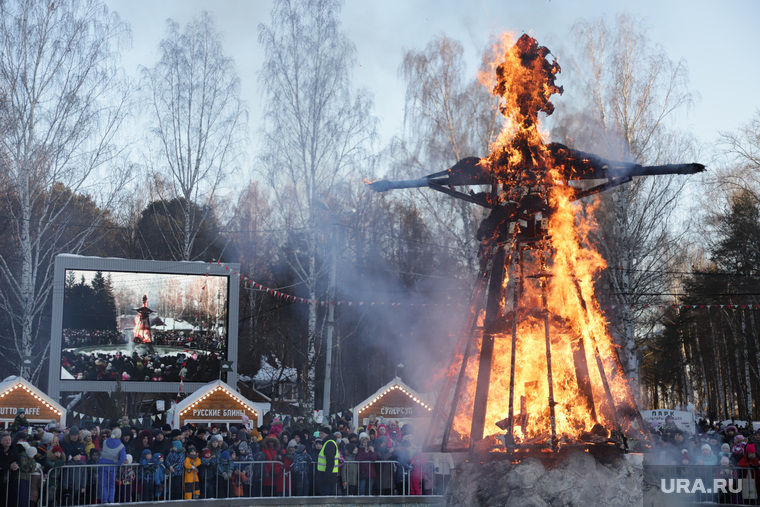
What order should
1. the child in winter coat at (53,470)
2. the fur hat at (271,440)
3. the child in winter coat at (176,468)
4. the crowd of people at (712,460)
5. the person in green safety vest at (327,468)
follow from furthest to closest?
the fur hat at (271,440) < the person in green safety vest at (327,468) < the crowd of people at (712,460) < the child in winter coat at (176,468) < the child in winter coat at (53,470)

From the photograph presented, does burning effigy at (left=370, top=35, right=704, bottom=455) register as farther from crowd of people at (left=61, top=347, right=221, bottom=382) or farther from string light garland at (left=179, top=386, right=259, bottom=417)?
crowd of people at (left=61, top=347, right=221, bottom=382)

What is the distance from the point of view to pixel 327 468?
14109 millimetres

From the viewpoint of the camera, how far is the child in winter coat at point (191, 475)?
44.5 ft

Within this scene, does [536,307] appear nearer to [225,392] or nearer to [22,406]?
[225,392]

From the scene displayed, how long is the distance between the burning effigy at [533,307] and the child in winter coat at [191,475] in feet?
18.2

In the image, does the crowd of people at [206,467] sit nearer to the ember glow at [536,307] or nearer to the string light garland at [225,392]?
the ember glow at [536,307]

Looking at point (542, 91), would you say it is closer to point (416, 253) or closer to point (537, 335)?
point (537, 335)

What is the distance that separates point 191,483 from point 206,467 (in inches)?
14.7

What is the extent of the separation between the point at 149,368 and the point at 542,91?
20.2 metres

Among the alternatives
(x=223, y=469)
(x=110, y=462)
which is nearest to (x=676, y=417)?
(x=223, y=469)

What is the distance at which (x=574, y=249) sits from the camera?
9461mm

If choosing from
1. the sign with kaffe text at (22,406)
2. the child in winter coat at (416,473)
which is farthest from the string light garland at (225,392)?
the child in winter coat at (416,473)

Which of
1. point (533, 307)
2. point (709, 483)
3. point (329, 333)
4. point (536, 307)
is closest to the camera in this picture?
point (536, 307)

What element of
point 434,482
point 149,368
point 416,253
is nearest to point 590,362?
point 434,482
